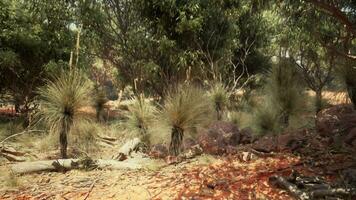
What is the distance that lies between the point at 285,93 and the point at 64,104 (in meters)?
4.44

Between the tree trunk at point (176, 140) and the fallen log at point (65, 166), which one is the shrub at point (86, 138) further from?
the tree trunk at point (176, 140)

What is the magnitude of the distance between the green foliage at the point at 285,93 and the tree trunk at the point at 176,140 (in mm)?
2870

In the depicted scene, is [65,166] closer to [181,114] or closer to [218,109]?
[181,114]

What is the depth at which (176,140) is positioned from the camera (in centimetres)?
627

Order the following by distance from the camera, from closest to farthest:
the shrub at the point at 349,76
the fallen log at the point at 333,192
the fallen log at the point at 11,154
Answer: the fallen log at the point at 333,192, the shrub at the point at 349,76, the fallen log at the point at 11,154

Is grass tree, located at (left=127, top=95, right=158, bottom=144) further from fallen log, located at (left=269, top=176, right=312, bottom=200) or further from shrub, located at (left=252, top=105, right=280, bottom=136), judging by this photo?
fallen log, located at (left=269, top=176, right=312, bottom=200)

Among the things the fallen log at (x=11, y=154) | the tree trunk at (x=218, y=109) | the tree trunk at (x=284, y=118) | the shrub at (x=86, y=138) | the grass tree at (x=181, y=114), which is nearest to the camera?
the grass tree at (x=181, y=114)

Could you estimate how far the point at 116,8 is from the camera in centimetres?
1308

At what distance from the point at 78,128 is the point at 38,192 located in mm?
2282

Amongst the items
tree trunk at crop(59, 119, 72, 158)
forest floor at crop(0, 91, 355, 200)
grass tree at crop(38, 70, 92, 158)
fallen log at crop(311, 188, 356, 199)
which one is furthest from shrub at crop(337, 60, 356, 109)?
tree trunk at crop(59, 119, 72, 158)

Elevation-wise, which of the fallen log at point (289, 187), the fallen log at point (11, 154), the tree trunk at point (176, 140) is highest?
the tree trunk at point (176, 140)

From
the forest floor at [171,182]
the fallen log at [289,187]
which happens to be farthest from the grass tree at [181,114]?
the fallen log at [289,187]

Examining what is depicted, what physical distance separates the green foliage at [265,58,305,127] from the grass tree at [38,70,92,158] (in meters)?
4.00

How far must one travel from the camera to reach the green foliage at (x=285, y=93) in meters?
8.51
